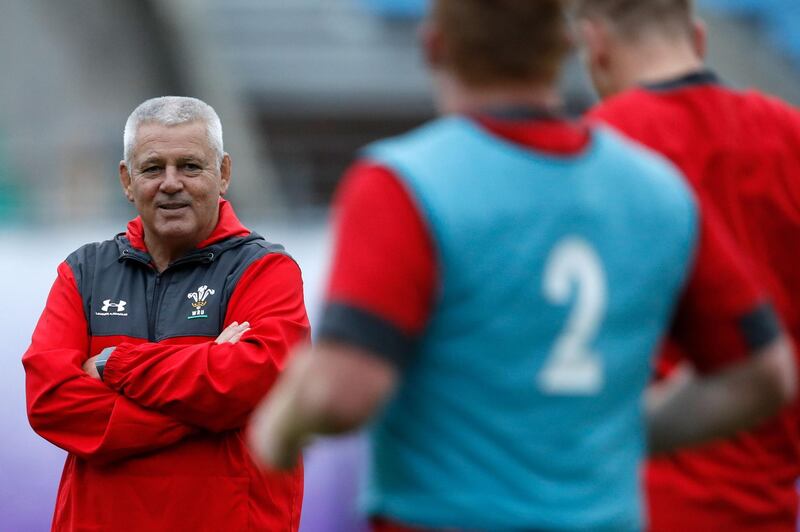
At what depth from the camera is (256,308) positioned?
11.1 ft

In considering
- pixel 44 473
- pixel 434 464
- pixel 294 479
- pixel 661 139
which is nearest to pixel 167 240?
pixel 294 479

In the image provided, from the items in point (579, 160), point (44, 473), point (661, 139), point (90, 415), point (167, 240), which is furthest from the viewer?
point (44, 473)

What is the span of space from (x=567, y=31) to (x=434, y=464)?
65 centimetres

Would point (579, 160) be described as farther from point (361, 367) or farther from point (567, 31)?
point (361, 367)

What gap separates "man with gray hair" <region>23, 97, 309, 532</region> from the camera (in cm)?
323

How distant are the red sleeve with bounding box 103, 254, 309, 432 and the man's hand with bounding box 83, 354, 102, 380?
1.3 inches

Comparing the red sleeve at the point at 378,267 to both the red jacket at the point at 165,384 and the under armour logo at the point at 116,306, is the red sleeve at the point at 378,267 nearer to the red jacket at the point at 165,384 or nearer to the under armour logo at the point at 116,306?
the red jacket at the point at 165,384

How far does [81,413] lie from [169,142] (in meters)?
0.74

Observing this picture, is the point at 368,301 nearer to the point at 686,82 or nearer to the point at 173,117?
the point at 686,82

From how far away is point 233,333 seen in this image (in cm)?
331

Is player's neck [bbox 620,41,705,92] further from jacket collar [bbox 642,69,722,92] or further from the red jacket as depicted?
the red jacket

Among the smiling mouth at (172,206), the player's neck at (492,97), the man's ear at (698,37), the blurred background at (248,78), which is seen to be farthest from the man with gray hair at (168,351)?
the blurred background at (248,78)

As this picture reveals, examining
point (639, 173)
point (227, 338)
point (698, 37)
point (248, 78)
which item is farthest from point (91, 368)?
point (248, 78)

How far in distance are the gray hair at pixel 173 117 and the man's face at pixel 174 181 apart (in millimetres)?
15
